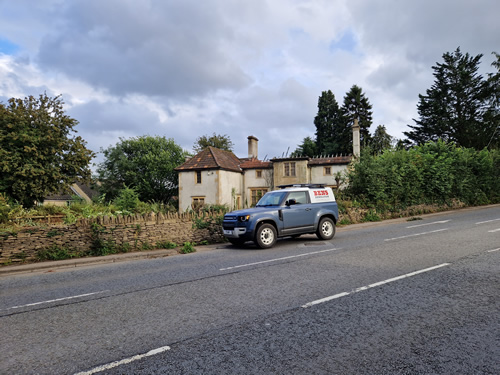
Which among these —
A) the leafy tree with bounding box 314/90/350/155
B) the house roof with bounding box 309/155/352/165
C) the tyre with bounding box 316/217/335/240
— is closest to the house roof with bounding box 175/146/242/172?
the house roof with bounding box 309/155/352/165

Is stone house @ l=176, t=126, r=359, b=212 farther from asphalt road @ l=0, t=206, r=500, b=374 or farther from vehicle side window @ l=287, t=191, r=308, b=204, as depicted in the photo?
asphalt road @ l=0, t=206, r=500, b=374

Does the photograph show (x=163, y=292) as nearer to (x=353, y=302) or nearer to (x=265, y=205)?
(x=353, y=302)

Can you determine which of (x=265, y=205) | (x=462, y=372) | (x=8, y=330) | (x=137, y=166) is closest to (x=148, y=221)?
(x=265, y=205)

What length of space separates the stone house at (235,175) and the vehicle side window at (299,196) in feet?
64.2

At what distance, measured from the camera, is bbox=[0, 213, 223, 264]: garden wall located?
9.64m

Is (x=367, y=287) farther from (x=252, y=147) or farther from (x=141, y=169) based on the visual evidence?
(x=141, y=169)

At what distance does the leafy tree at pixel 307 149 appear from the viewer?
5562cm

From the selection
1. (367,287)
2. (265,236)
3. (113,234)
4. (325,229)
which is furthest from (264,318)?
(325,229)

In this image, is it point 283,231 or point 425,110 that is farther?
point 425,110

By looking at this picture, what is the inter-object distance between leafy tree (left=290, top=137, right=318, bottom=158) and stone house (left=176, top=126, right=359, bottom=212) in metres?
21.8

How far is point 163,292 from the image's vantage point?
5.78m

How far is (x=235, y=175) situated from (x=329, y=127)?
2864cm

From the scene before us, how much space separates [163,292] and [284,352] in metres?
3.17

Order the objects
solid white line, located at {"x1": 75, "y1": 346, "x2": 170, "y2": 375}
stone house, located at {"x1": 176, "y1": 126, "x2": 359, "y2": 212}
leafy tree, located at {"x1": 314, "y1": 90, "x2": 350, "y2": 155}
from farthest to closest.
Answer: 1. leafy tree, located at {"x1": 314, "y1": 90, "x2": 350, "y2": 155}
2. stone house, located at {"x1": 176, "y1": 126, "x2": 359, "y2": 212}
3. solid white line, located at {"x1": 75, "y1": 346, "x2": 170, "y2": 375}
